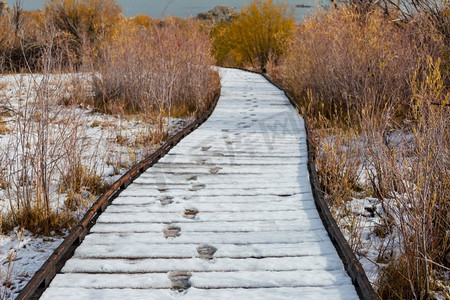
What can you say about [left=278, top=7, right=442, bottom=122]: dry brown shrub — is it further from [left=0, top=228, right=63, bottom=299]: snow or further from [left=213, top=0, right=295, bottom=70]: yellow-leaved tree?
[left=213, top=0, right=295, bottom=70]: yellow-leaved tree

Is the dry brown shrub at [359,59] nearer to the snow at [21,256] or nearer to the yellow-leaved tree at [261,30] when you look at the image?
the snow at [21,256]

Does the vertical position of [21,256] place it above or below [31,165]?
below

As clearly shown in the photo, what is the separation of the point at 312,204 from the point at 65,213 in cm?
205

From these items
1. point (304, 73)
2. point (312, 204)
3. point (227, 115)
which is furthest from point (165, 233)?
point (304, 73)

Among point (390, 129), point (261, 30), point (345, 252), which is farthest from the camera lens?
point (261, 30)

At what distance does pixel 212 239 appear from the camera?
10.2 ft

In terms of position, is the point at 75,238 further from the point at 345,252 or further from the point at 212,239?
the point at 345,252

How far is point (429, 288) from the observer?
8.78 feet

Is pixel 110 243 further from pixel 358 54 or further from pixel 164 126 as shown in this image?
pixel 358 54

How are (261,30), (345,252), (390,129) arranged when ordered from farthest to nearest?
(261,30) → (390,129) → (345,252)

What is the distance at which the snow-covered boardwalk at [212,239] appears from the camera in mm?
2479

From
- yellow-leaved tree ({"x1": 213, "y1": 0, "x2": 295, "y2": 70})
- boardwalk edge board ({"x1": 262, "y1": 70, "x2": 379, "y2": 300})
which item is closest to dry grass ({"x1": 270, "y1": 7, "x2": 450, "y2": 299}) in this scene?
boardwalk edge board ({"x1": 262, "y1": 70, "x2": 379, "y2": 300})

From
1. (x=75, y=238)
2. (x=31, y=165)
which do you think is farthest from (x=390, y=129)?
(x=31, y=165)

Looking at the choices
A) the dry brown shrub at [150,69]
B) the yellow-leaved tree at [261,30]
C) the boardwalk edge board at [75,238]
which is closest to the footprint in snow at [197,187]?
the boardwalk edge board at [75,238]
